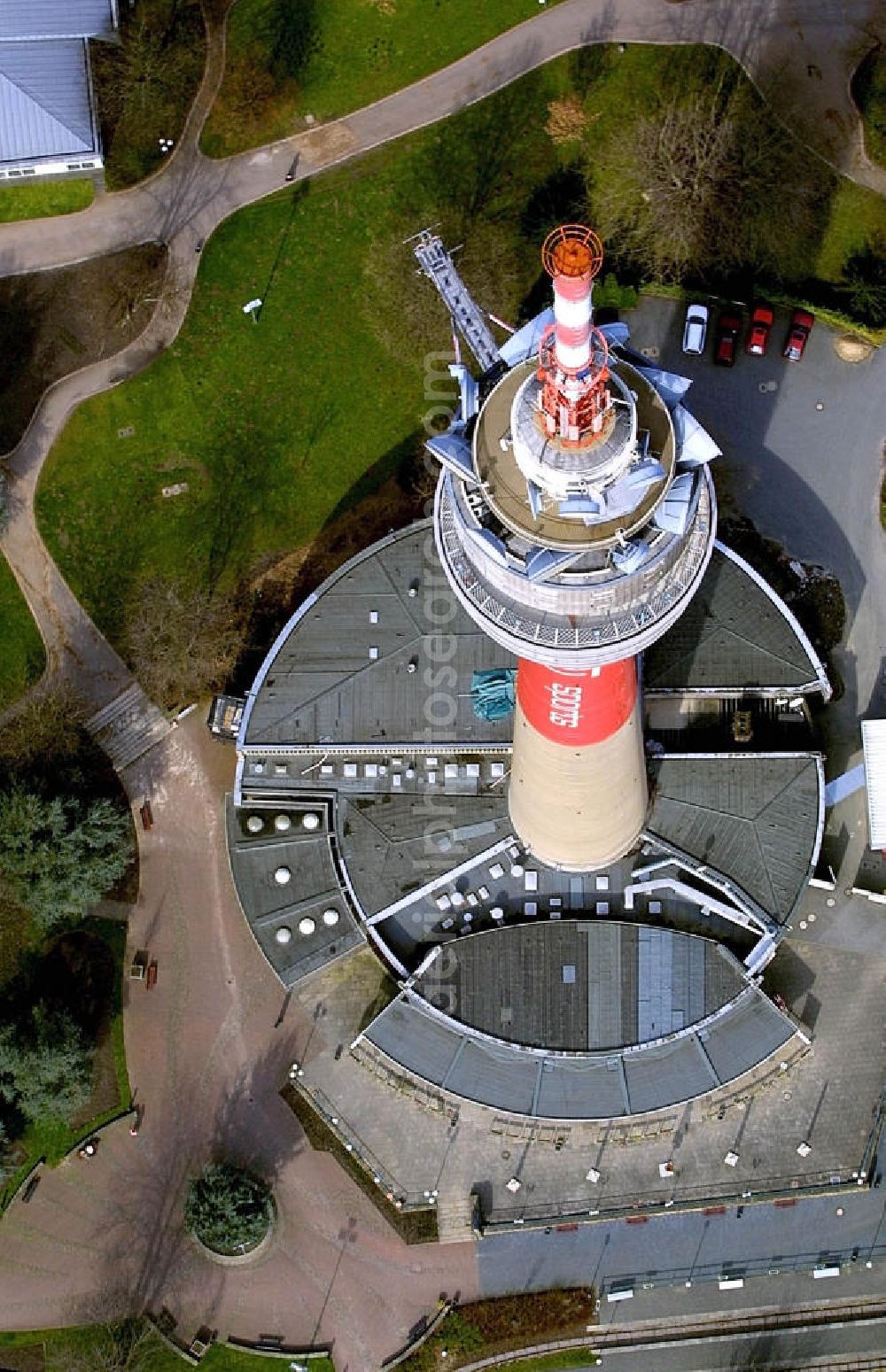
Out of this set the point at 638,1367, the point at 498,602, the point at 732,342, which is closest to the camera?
the point at 498,602

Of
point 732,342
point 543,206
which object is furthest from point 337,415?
point 732,342

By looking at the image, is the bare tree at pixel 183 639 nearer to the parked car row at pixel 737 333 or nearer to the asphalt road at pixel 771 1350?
the parked car row at pixel 737 333

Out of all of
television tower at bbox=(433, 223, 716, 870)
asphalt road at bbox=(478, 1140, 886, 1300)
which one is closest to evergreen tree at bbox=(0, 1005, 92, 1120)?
asphalt road at bbox=(478, 1140, 886, 1300)

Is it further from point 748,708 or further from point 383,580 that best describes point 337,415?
point 748,708

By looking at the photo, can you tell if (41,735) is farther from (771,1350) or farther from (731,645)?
(771,1350)

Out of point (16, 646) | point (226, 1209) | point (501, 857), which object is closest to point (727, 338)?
point (501, 857)

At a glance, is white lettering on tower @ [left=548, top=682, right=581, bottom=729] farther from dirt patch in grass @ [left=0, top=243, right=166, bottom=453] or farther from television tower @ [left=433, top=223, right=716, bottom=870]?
dirt patch in grass @ [left=0, top=243, right=166, bottom=453]
